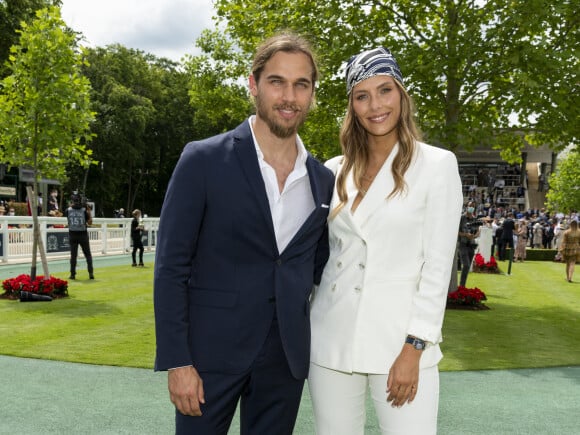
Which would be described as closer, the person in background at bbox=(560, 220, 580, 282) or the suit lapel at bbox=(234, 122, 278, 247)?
the suit lapel at bbox=(234, 122, 278, 247)

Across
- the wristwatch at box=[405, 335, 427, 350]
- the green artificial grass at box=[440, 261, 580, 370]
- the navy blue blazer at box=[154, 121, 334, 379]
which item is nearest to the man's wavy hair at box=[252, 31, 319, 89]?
the navy blue blazer at box=[154, 121, 334, 379]

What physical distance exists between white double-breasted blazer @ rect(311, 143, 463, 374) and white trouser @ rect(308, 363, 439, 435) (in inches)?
2.7

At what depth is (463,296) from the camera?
12633 mm

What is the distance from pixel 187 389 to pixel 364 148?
4.10 ft

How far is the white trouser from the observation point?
7.97 feet

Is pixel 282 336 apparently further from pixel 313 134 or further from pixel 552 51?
pixel 313 134

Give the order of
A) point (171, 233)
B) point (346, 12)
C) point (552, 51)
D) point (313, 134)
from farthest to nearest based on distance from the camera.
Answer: point (313, 134) < point (346, 12) < point (552, 51) < point (171, 233)

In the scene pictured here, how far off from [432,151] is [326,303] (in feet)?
2.52

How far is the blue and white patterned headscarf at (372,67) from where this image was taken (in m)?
2.58

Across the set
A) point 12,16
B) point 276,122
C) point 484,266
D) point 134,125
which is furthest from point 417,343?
point 134,125

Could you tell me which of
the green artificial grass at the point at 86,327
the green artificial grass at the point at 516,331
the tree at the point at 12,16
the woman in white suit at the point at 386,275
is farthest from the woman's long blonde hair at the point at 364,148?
the tree at the point at 12,16

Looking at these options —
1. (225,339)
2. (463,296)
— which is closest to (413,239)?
(225,339)

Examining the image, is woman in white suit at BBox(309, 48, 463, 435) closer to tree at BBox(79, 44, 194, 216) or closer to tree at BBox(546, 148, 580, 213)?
tree at BBox(79, 44, 194, 216)

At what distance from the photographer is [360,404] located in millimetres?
2611
